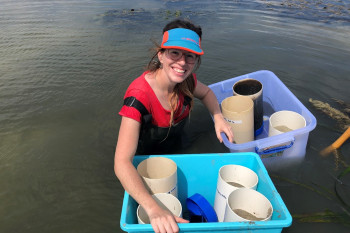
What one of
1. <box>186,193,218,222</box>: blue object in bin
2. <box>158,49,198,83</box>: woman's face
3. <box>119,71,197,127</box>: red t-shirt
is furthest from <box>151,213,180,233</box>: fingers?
<box>158,49,198,83</box>: woman's face

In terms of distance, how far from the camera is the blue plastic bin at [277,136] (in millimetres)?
2570

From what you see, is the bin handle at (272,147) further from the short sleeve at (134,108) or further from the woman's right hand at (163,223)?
the woman's right hand at (163,223)

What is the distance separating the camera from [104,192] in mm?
2982

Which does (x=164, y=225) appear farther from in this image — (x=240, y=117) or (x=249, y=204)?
(x=240, y=117)

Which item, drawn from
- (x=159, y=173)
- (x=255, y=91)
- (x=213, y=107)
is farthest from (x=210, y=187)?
(x=255, y=91)

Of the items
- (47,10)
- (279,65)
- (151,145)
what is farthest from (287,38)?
(47,10)

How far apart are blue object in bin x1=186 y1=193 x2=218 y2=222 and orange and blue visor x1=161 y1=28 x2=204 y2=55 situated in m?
1.20

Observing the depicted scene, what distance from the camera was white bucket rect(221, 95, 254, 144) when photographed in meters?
2.79

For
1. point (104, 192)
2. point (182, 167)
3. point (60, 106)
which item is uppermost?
point (182, 167)

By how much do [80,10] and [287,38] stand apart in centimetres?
696

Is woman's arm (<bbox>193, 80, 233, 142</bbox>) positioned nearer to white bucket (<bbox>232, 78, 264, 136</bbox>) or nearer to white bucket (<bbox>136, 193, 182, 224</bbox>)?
white bucket (<bbox>232, 78, 264, 136</bbox>)

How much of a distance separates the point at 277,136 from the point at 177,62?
4.11 feet

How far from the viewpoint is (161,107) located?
8.25 feet

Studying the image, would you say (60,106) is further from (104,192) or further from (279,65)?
(279,65)
